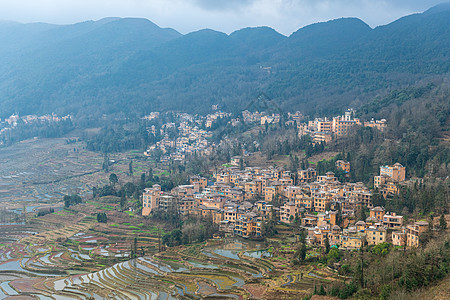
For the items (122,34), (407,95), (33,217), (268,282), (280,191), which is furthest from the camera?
(122,34)

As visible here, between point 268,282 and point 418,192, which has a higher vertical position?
point 418,192

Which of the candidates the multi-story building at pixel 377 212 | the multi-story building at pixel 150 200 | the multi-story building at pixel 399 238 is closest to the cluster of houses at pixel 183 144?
the multi-story building at pixel 150 200

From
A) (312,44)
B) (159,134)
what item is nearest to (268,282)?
(159,134)

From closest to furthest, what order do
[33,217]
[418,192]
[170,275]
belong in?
[170,275]
[418,192]
[33,217]

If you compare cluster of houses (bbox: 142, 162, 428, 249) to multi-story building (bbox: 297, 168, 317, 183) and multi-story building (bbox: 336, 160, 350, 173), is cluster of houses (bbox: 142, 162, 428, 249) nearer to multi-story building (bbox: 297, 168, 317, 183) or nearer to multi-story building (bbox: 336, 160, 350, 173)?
multi-story building (bbox: 297, 168, 317, 183)

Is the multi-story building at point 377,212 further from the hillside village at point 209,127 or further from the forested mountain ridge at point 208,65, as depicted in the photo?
the forested mountain ridge at point 208,65

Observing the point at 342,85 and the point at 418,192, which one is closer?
the point at 418,192

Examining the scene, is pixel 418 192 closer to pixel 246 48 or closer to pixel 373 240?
pixel 373 240
